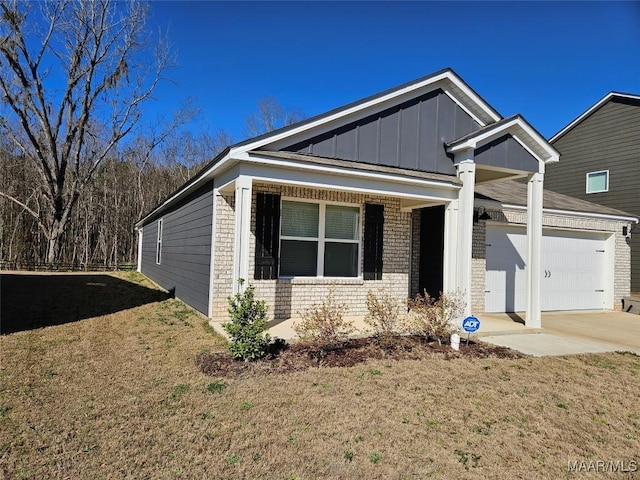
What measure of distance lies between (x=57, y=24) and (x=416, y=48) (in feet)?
61.3

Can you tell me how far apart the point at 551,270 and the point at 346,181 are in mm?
7187

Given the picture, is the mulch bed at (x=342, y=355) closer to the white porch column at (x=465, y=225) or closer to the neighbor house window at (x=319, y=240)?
the white porch column at (x=465, y=225)

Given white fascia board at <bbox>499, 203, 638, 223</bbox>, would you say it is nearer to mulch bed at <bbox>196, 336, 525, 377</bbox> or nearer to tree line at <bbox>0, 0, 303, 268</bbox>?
mulch bed at <bbox>196, 336, 525, 377</bbox>

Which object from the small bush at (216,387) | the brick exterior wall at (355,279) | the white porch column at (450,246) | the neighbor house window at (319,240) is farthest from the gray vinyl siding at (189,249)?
the white porch column at (450,246)

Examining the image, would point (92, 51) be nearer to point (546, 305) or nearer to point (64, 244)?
point (64, 244)

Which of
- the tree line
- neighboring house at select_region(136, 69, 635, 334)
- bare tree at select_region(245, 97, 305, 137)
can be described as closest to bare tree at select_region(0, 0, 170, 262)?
the tree line

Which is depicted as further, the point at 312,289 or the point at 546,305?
the point at 546,305

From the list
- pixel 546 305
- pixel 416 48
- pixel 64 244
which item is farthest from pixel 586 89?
pixel 64 244

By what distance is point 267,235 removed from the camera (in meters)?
7.55

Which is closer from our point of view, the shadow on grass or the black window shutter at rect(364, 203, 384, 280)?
the shadow on grass

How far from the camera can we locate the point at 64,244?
2355cm

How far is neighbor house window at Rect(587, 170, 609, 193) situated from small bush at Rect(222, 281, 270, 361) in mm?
14953

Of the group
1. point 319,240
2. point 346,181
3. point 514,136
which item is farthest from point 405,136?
point 319,240

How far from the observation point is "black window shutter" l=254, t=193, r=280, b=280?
751cm
